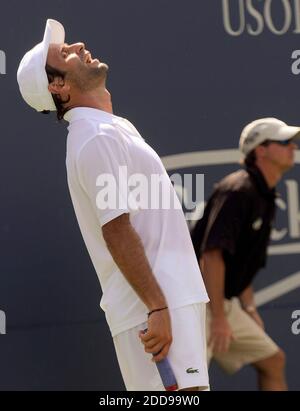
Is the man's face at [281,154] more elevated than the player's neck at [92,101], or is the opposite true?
the player's neck at [92,101]

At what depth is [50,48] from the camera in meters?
3.92

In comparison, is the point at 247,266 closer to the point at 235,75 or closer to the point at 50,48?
the point at 235,75

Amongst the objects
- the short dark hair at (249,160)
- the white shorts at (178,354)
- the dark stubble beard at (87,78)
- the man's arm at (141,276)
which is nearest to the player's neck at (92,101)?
the dark stubble beard at (87,78)

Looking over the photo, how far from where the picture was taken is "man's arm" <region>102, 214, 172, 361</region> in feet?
11.5

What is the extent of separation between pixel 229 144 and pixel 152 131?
0.34 metres

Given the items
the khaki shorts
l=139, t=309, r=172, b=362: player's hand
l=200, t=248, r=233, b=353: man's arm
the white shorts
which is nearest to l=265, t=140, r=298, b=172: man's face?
l=200, t=248, r=233, b=353: man's arm

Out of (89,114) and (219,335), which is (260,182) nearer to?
(219,335)

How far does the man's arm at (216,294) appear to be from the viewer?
15.9 ft

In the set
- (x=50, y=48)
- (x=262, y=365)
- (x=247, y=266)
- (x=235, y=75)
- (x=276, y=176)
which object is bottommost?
(x=262, y=365)

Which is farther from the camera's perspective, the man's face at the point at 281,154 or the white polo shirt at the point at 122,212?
the man's face at the point at 281,154

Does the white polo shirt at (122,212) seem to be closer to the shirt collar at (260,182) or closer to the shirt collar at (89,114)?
the shirt collar at (89,114)

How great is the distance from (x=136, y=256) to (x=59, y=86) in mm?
701

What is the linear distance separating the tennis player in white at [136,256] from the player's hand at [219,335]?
3.91 feet
